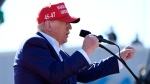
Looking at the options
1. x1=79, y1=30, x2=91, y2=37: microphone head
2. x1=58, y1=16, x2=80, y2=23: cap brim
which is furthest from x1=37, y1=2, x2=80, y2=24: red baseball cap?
x1=79, y1=30, x2=91, y2=37: microphone head

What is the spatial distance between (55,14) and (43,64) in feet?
1.60

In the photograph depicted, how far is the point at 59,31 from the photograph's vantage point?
4.89 meters

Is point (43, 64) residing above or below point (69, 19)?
below

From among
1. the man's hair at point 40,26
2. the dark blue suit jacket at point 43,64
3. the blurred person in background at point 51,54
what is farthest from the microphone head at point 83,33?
the man's hair at point 40,26

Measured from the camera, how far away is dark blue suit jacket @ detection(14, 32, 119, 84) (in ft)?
15.1

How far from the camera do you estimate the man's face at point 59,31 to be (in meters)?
4.89

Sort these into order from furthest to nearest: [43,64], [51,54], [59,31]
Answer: [59,31] → [51,54] → [43,64]

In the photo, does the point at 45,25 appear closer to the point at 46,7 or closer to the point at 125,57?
the point at 46,7

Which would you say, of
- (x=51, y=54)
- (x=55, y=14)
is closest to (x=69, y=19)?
(x=55, y=14)

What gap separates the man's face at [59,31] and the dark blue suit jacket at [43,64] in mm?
110

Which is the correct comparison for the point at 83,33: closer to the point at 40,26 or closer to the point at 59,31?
the point at 59,31

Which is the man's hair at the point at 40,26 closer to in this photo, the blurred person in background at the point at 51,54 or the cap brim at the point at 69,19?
the blurred person in background at the point at 51,54

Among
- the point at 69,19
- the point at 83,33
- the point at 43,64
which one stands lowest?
the point at 43,64

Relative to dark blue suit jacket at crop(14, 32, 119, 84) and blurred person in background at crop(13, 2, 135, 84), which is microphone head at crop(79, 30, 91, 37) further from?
dark blue suit jacket at crop(14, 32, 119, 84)
